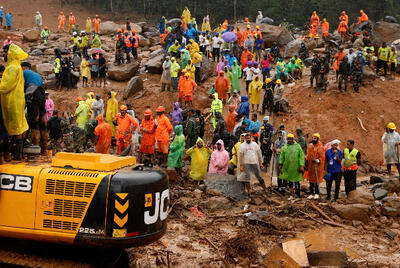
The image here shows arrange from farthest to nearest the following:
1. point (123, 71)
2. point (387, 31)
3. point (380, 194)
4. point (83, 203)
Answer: point (387, 31) → point (123, 71) → point (380, 194) → point (83, 203)

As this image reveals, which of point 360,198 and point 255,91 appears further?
point 255,91

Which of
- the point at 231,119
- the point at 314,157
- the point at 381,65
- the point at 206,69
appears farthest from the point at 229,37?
the point at 314,157

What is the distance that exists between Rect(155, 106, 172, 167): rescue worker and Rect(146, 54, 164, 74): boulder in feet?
30.6

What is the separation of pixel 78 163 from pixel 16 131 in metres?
1.10

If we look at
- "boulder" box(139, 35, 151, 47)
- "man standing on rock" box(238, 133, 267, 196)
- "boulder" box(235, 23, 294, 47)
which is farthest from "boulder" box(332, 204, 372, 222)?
"boulder" box(139, 35, 151, 47)

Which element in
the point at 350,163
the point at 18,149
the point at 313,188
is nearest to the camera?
the point at 18,149

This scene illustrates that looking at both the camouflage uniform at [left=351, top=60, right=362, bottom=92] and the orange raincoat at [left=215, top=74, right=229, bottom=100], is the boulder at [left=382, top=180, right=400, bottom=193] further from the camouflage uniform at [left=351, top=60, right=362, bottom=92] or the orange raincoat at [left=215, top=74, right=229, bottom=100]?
the camouflage uniform at [left=351, top=60, right=362, bottom=92]

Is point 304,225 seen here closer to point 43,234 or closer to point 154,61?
point 43,234

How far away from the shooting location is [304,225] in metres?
9.41

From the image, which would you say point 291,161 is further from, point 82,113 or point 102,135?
point 82,113

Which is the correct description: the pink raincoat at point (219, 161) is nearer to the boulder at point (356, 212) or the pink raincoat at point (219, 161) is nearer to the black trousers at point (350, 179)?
the black trousers at point (350, 179)

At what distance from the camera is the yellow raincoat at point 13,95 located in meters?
6.47

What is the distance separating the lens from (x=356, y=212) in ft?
31.7

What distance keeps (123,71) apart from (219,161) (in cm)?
1145
